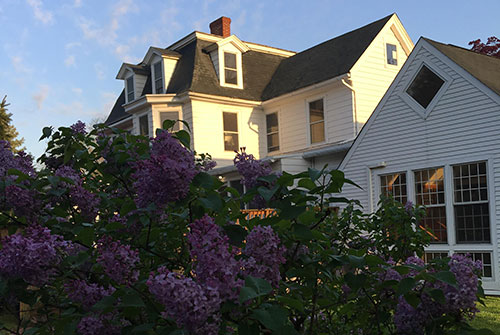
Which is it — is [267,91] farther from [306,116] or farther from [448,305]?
[448,305]

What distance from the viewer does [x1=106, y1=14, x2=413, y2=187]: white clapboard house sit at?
16125mm

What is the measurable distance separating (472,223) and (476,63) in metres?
3.47

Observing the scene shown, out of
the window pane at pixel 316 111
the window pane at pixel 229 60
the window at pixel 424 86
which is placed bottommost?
the window at pixel 424 86

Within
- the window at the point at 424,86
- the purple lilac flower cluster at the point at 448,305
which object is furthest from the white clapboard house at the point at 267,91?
the purple lilac flower cluster at the point at 448,305

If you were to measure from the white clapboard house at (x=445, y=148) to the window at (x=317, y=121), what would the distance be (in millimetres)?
4486

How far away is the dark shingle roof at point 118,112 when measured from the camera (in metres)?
21.8

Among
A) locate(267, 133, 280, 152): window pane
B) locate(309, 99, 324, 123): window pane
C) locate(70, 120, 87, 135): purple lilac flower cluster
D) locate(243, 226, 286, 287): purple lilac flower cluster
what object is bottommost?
locate(243, 226, 286, 287): purple lilac flower cluster

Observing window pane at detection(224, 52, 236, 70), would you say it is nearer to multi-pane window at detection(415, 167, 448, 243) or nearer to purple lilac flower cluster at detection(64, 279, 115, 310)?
multi-pane window at detection(415, 167, 448, 243)

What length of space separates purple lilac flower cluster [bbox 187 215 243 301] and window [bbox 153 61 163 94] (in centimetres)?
1828

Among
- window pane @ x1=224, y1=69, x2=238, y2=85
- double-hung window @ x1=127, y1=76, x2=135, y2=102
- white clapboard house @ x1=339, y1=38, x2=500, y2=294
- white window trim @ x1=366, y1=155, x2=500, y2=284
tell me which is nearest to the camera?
white window trim @ x1=366, y1=155, x2=500, y2=284

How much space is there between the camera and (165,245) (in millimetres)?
2639

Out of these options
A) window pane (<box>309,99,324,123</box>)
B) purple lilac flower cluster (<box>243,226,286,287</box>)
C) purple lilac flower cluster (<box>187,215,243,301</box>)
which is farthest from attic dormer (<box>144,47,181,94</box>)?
purple lilac flower cluster (<box>187,215,243,301</box>)

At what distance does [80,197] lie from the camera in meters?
2.30

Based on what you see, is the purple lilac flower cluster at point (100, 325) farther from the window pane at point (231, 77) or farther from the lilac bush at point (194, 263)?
the window pane at point (231, 77)
